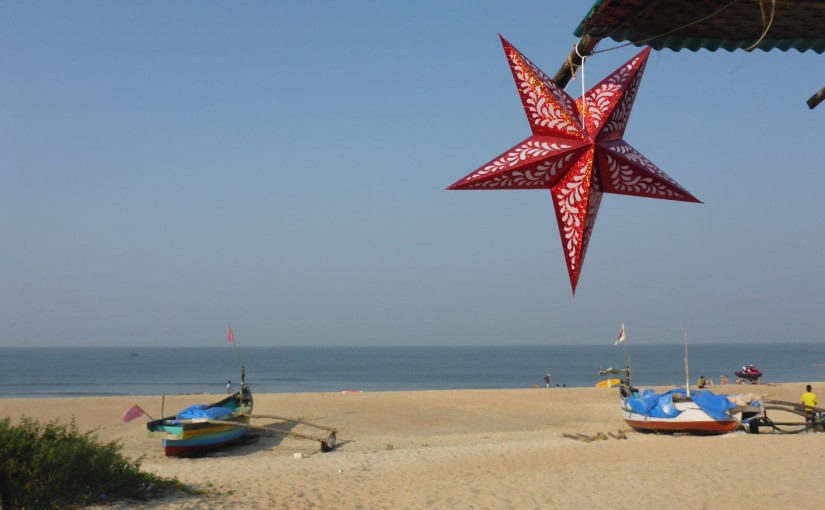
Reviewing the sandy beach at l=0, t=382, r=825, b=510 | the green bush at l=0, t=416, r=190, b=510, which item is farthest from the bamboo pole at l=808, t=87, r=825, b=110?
the green bush at l=0, t=416, r=190, b=510

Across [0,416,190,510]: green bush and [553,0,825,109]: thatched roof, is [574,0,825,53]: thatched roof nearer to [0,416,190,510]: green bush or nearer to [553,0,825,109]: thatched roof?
[553,0,825,109]: thatched roof

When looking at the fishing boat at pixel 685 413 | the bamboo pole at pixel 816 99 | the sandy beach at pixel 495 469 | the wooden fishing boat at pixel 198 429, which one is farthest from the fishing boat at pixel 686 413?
the bamboo pole at pixel 816 99

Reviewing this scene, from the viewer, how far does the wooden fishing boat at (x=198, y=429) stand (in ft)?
60.6

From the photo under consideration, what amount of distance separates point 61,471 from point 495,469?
863 cm

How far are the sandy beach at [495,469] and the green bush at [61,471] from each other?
51 cm

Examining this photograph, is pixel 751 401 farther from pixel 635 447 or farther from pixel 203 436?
pixel 203 436

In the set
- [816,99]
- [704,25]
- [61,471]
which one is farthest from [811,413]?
[704,25]

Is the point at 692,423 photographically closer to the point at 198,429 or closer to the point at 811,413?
the point at 811,413

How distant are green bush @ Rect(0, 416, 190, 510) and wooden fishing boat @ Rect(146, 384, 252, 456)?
7424mm

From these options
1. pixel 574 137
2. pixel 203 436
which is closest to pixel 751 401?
pixel 203 436

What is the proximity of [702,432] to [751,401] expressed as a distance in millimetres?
2308

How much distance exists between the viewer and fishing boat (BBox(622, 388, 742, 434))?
755 inches

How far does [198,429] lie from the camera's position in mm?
18844

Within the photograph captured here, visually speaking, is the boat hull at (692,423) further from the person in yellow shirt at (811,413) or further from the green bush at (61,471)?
the green bush at (61,471)
